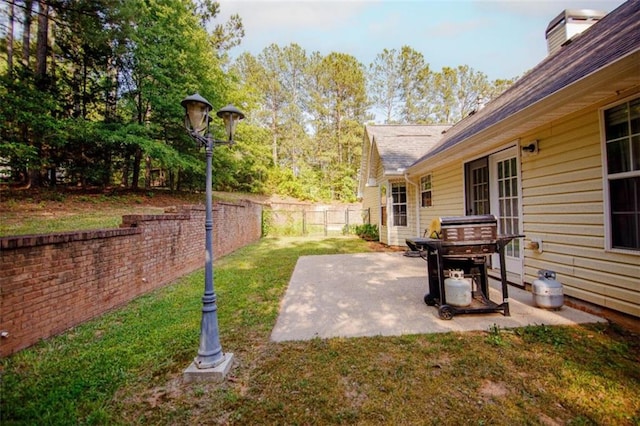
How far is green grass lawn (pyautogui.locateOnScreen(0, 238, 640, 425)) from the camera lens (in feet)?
5.93

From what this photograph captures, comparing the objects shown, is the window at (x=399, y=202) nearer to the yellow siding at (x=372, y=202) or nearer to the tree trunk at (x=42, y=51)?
the yellow siding at (x=372, y=202)

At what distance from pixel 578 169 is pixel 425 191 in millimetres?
5021

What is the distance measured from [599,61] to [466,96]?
2501 cm

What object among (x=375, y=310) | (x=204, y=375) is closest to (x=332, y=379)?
(x=204, y=375)

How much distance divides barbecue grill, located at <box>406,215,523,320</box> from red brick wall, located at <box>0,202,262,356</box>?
4205 mm

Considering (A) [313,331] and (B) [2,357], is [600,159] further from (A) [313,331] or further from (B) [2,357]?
(B) [2,357]

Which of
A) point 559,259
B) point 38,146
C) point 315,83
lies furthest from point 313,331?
point 315,83

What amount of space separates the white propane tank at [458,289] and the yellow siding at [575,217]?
4.93 ft

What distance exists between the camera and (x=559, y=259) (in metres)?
3.78

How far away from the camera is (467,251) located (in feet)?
10.7

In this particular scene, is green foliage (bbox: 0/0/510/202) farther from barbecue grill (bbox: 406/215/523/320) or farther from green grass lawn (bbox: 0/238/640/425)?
barbecue grill (bbox: 406/215/523/320)

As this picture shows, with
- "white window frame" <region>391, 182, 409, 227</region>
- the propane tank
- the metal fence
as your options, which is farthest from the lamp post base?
the metal fence

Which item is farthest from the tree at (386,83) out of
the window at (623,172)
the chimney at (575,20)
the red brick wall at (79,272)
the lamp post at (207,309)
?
the lamp post at (207,309)

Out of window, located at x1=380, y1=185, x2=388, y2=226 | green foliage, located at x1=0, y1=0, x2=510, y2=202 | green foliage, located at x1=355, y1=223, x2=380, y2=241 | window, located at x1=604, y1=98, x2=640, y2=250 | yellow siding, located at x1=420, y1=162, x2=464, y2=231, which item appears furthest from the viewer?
green foliage, located at x1=355, y1=223, x2=380, y2=241
